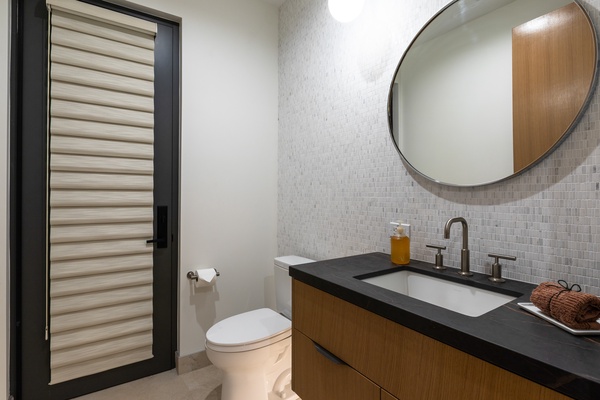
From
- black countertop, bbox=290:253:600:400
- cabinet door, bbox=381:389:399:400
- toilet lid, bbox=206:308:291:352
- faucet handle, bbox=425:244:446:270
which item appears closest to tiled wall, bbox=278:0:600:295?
faucet handle, bbox=425:244:446:270

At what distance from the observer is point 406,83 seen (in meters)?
1.32

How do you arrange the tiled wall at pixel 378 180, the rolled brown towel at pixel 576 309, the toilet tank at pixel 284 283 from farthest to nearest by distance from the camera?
the toilet tank at pixel 284 283 → the tiled wall at pixel 378 180 → the rolled brown towel at pixel 576 309

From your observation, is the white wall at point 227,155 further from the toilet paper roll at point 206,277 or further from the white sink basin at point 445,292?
the white sink basin at point 445,292

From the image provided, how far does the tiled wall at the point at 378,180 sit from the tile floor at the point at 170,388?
94 centimetres

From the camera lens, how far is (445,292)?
3.51ft

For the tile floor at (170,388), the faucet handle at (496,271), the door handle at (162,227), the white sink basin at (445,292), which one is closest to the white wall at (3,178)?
the tile floor at (170,388)

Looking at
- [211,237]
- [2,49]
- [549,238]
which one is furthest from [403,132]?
[2,49]

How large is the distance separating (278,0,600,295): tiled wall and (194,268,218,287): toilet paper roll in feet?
1.72

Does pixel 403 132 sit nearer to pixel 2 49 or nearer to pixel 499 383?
pixel 499 383

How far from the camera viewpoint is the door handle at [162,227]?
1896mm

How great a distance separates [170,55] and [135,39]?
0.20m

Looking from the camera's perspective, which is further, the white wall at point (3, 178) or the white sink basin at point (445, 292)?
the white wall at point (3, 178)

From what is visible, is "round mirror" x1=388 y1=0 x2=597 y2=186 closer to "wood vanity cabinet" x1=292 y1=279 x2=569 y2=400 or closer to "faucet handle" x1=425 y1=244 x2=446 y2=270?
"faucet handle" x1=425 y1=244 x2=446 y2=270

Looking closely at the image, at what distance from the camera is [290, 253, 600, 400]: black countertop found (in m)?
0.49
